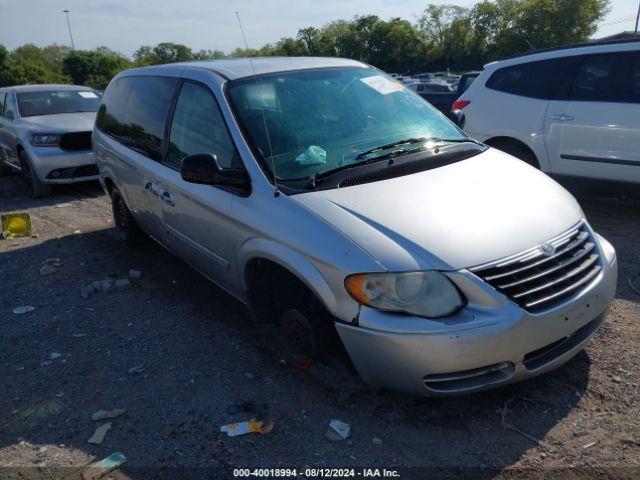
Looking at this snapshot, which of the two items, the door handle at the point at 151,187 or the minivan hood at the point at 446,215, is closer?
the minivan hood at the point at 446,215

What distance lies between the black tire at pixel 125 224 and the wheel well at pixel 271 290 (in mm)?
2486

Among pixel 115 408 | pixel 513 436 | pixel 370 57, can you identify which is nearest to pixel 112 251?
pixel 115 408

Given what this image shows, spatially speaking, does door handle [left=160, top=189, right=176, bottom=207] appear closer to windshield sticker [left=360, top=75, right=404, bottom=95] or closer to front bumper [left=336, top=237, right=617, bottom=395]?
windshield sticker [left=360, top=75, right=404, bottom=95]

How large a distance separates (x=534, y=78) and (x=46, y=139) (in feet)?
22.7

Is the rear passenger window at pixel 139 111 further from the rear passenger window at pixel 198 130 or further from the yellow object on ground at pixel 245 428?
the yellow object on ground at pixel 245 428

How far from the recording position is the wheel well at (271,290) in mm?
2988

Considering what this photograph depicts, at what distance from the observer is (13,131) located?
8.57m

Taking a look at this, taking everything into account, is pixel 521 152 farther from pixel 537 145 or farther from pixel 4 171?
pixel 4 171

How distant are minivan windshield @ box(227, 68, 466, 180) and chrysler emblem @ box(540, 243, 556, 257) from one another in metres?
1.13

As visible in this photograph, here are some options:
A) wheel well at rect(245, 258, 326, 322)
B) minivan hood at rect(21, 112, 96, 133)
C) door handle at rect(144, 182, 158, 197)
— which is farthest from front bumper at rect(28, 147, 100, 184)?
wheel well at rect(245, 258, 326, 322)

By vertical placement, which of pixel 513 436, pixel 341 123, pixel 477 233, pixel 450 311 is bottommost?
pixel 513 436

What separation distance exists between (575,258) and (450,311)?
803 millimetres

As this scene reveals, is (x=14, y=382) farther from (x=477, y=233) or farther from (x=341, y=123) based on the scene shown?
(x=477, y=233)

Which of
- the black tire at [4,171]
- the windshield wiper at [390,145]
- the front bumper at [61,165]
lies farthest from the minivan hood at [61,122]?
the windshield wiper at [390,145]
